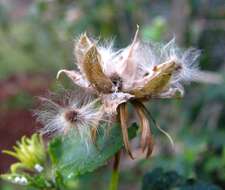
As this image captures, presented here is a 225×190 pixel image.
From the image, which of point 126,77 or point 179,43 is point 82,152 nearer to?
point 126,77

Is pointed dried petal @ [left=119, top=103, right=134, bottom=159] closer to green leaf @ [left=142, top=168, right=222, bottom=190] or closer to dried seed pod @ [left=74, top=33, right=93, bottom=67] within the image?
dried seed pod @ [left=74, top=33, right=93, bottom=67]

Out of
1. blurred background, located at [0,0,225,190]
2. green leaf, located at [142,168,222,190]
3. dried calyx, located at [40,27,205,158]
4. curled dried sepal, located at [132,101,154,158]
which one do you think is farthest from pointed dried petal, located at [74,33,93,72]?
blurred background, located at [0,0,225,190]

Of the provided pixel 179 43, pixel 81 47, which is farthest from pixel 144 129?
pixel 179 43

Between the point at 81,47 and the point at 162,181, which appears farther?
the point at 162,181

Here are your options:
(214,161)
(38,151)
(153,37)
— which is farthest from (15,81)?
(38,151)

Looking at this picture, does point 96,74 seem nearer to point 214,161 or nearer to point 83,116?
point 83,116
